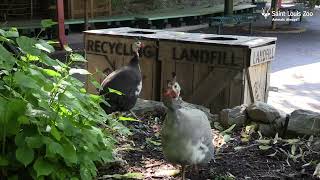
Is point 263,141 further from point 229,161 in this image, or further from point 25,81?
point 25,81

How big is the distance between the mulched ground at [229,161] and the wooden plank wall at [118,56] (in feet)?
6.69

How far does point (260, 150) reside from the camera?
4.49 metres

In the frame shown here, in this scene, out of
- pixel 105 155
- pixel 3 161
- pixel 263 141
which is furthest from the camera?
pixel 263 141

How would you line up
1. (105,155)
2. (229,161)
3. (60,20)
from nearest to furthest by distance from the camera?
(105,155)
(229,161)
(60,20)

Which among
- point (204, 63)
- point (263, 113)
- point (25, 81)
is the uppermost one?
point (25, 81)

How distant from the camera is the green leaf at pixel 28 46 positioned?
9.66 feet

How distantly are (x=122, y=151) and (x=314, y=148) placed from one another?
1.74 metres

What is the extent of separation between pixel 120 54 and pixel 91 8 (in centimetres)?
1105

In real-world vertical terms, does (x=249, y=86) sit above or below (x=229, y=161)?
above

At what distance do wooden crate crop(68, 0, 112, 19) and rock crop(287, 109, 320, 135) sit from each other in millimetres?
13574

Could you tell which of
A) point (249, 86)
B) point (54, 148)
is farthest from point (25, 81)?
point (249, 86)

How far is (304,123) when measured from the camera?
4801 millimetres

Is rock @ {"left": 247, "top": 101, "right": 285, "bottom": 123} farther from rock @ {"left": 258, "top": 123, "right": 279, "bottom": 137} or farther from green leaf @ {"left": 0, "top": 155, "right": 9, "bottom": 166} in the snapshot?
green leaf @ {"left": 0, "top": 155, "right": 9, "bottom": 166}

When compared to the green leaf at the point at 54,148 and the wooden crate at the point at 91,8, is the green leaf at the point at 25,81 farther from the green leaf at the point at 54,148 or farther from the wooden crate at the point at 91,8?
the wooden crate at the point at 91,8
